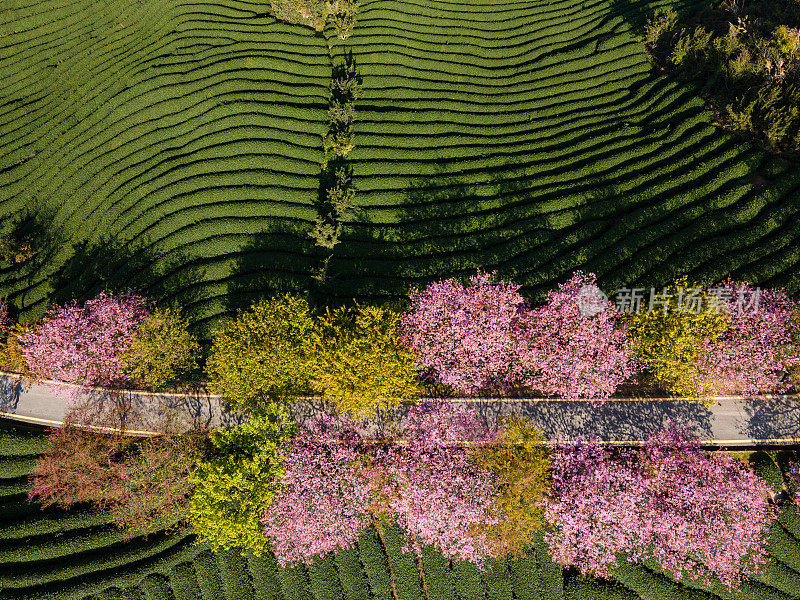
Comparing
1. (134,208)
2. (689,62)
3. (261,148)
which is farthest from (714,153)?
(134,208)

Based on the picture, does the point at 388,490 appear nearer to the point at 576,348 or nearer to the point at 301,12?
the point at 576,348

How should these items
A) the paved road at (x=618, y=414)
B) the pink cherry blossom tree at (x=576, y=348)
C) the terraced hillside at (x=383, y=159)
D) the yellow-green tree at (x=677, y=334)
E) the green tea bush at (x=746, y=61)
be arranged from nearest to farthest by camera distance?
the yellow-green tree at (x=677, y=334) < the pink cherry blossom tree at (x=576, y=348) < the paved road at (x=618, y=414) < the terraced hillside at (x=383, y=159) < the green tea bush at (x=746, y=61)

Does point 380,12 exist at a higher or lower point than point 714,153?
higher

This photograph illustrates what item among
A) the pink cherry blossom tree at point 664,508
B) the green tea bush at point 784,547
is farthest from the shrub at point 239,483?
the green tea bush at point 784,547

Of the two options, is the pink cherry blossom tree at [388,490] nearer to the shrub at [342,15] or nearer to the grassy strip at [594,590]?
the grassy strip at [594,590]

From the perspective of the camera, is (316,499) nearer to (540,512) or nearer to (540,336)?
(540,512)

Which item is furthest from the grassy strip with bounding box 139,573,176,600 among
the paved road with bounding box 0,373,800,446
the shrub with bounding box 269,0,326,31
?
the shrub with bounding box 269,0,326,31
